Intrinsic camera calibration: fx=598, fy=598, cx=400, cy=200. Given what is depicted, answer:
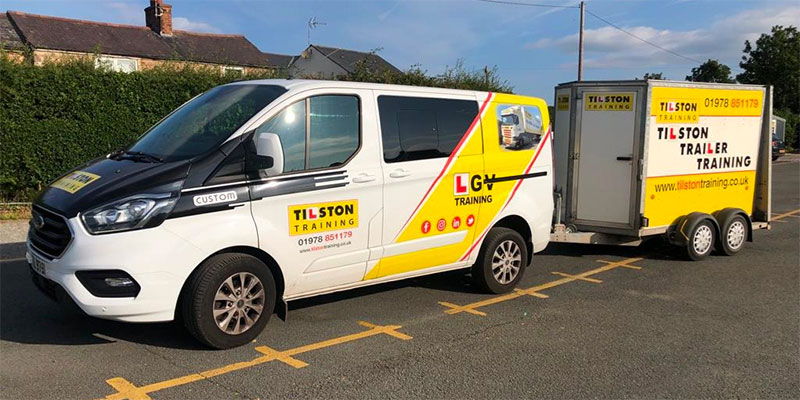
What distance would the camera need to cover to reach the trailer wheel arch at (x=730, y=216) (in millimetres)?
8453

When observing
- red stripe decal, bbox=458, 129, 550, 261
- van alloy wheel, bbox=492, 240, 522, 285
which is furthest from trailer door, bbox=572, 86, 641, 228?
van alloy wheel, bbox=492, 240, 522, 285

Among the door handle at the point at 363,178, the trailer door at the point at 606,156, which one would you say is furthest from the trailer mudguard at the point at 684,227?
the door handle at the point at 363,178

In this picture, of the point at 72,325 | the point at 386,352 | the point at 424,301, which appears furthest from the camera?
the point at 424,301

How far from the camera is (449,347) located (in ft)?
15.6

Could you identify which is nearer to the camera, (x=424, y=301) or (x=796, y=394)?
(x=796, y=394)

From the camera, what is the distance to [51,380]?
3938 millimetres

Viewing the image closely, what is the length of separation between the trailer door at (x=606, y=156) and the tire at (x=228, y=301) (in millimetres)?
5172

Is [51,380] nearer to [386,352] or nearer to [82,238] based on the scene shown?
[82,238]

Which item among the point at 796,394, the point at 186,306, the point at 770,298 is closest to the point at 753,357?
the point at 796,394

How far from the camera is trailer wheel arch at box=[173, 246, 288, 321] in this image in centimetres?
433

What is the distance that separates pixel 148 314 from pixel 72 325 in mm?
1283

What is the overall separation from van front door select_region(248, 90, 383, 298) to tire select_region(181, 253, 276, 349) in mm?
197

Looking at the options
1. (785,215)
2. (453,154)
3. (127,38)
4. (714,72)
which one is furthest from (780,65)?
(453,154)

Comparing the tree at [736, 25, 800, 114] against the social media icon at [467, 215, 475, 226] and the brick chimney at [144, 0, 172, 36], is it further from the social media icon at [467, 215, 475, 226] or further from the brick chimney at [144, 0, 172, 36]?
the social media icon at [467, 215, 475, 226]
